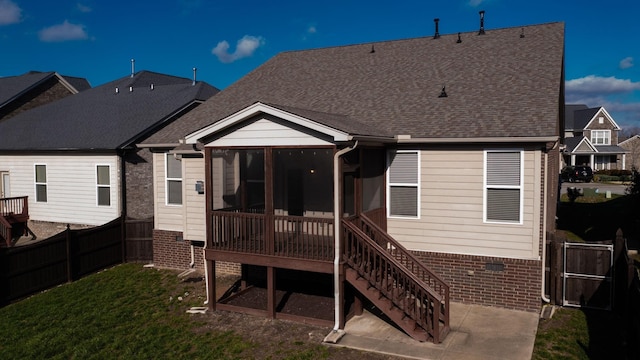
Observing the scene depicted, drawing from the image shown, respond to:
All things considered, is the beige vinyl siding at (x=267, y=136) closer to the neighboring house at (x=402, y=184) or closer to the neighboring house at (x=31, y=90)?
the neighboring house at (x=402, y=184)

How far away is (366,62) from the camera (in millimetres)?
16328

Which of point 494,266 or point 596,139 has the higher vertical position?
point 596,139

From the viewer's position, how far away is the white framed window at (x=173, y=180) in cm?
1509

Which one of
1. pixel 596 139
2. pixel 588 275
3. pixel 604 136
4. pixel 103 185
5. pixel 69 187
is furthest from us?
pixel 596 139

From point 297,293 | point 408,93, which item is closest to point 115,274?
point 297,293

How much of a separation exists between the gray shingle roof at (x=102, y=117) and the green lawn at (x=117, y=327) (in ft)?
22.4

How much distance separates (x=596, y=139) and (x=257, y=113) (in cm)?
5644

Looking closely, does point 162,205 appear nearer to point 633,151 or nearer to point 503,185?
point 503,185

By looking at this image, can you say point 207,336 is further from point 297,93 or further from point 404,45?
point 404,45

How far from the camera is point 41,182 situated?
20.0 meters

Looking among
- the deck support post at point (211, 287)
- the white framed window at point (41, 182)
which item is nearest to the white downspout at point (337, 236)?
the deck support post at point (211, 287)

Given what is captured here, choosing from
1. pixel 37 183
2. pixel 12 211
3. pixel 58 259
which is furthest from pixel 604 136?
pixel 58 259

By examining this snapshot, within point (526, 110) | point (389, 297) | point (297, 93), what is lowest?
point (389, 297)

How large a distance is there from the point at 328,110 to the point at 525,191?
225 inches
